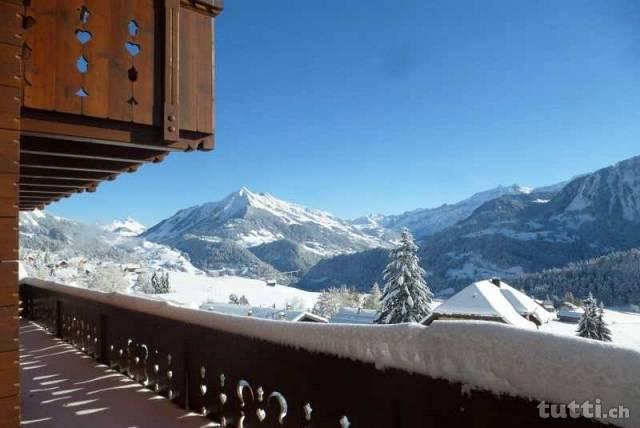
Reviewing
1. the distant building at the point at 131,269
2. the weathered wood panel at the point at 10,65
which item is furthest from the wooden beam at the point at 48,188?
the distant building at the point at 131,269

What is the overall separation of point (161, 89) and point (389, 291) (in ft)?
81.3

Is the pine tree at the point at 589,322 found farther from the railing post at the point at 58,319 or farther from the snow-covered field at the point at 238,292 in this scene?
the snow-covered field at the point at 238,292

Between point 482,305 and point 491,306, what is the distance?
2.26 ft

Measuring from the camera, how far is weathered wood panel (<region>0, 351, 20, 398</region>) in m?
1.85

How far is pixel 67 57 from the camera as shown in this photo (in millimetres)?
2900

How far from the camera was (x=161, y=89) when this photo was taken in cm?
325

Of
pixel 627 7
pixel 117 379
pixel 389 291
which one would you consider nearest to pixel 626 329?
pixel 389 291

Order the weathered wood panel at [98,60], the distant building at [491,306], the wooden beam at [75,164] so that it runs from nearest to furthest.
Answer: the weathered wood panel at [98,60]
the wooden beam at [75,164]
the distant building at [491,306]

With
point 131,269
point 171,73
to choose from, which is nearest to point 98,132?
point 171,73

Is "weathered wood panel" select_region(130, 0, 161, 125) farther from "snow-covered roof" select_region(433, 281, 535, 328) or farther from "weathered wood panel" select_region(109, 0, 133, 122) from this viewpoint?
"snow-covered roof" select_region(433, 281, 535, 328)

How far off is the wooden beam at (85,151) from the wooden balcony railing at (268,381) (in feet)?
4.30

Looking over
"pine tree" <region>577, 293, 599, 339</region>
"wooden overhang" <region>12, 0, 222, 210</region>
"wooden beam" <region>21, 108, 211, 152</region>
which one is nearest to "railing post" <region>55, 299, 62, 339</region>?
"wooden overhang" <region>12, 0, 222, 210</region>

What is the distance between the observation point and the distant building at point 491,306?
27484 millimetres

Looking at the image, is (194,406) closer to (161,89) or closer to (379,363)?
(379,363)
